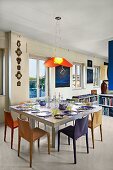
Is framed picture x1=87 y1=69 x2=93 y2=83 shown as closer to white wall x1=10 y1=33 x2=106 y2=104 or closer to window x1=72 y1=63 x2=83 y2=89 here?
window x1=72 y1=63 x2=83 y2=89

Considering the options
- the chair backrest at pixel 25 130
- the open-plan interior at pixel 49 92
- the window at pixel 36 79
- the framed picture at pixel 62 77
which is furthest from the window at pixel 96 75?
the chair backrest at pixel 25 130

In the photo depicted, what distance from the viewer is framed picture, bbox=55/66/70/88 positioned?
5.58m

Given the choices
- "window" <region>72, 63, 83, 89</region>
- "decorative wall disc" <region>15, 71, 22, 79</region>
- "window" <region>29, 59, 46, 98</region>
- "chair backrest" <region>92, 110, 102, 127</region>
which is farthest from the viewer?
"window" <region>72, 63, 83, 89</region>

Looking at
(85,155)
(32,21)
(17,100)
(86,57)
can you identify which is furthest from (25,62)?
(86,57)

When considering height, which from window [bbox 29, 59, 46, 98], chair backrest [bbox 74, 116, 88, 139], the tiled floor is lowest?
the tiled floor

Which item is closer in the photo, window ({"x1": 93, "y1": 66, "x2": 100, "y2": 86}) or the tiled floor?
the tiled floor

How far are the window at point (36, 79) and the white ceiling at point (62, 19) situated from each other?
91 centimetres

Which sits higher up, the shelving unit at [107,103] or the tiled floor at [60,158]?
the shelving unit at [107,103]

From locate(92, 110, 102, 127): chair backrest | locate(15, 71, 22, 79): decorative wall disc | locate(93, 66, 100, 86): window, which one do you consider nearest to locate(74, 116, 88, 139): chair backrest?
locate(92, 110, 102, 127): chair backrest

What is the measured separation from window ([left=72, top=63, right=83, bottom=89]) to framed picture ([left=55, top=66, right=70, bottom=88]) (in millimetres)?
545

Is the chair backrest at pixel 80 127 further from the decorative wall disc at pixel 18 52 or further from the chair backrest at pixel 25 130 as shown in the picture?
the decorative wall disc at pixel 18 52

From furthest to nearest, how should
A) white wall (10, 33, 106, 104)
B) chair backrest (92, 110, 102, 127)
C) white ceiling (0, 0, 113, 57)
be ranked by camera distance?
1. white wall (10, 33, 106, 104)
2. chair backrest (92, 110, 102, 127)
3. white ceiling (0, 0, 113, 57)

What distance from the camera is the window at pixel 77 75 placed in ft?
21.5

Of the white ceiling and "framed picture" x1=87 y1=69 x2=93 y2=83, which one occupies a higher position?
the white ceiling
